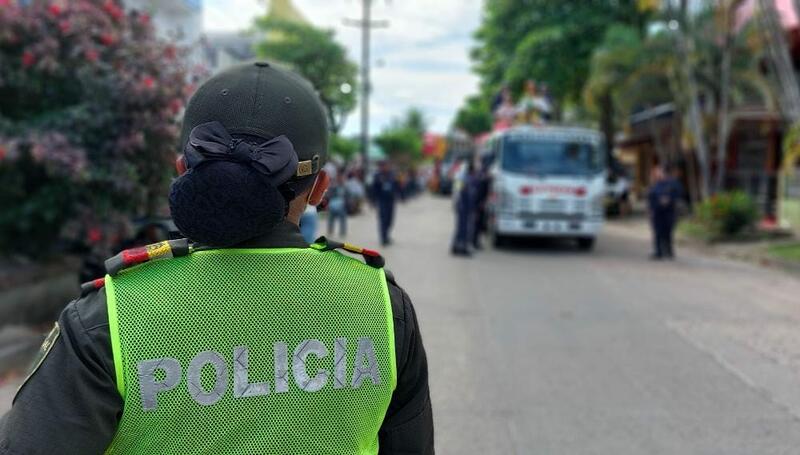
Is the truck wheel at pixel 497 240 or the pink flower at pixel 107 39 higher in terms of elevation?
the pink flower at pixel 107 39

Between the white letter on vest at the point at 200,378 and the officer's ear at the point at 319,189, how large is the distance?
409 millimetres

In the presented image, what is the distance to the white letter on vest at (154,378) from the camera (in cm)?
122

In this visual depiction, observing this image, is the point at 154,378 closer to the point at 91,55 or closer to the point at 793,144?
the point at 91,55

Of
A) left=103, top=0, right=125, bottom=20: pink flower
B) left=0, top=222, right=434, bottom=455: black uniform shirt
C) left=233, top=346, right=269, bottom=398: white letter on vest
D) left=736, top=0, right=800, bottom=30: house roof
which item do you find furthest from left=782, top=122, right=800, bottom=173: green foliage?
left=0, top=222, right=434, bottom=455: black uniform shirt

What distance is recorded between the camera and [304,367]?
4.33 ft

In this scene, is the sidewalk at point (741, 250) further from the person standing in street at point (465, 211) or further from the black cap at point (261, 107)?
the black cap at point (261, 107)

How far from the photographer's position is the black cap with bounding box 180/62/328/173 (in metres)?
1.37

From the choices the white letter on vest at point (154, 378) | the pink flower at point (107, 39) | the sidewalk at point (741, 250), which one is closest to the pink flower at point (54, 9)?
the pink flower at point (107, 39)

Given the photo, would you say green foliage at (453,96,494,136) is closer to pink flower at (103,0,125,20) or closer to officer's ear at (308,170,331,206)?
pink flower at (103,0,125,20)

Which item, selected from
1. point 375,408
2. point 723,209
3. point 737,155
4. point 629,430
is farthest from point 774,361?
point 737,155

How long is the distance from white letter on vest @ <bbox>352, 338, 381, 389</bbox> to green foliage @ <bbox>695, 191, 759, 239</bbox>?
1541 cm

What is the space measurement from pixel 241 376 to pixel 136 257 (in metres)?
0.27

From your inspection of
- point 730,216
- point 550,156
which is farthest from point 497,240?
point 730,216

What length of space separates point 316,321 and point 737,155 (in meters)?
24.4
